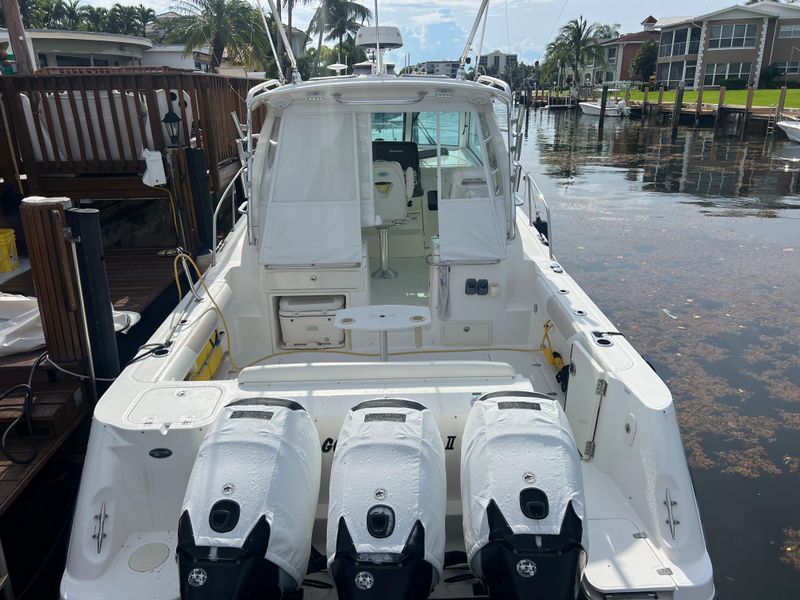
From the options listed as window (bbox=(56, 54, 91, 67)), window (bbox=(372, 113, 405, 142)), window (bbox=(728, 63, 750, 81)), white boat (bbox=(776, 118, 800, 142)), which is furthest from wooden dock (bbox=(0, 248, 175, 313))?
window (bbox=(728, 63, 750, 81))

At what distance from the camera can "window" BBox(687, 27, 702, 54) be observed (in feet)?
137

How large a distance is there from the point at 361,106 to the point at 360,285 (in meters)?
1.21

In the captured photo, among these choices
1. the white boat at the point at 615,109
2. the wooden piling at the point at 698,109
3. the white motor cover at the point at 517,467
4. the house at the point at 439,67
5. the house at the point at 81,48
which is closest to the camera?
the white motor cover at the point at 517,467

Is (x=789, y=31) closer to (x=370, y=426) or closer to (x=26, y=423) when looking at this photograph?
(x=370, y=426)

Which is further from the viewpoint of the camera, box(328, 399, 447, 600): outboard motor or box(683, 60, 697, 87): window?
box(683, 60, 697, 87): window

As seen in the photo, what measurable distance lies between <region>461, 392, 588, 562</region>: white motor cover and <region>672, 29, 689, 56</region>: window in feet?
160

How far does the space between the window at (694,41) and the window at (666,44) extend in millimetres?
2076

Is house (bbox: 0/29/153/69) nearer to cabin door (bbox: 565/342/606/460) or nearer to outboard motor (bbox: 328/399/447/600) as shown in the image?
cabin door (bbox: 565/342/606/460)

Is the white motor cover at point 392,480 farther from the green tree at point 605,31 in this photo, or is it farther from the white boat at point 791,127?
the green tree at point 605,31

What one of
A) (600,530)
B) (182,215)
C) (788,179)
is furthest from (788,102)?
(600,530)

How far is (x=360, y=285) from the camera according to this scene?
13.7ft

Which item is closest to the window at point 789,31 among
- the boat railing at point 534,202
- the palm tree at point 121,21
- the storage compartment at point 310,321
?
the boat railing at point 534,202

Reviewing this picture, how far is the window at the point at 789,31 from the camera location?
37.1 meters

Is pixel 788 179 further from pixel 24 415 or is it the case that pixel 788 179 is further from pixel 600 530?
pixel 24 415
